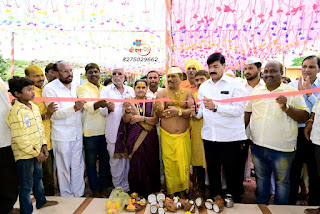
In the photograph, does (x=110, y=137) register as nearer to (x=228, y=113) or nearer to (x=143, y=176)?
(x=143, y=176)

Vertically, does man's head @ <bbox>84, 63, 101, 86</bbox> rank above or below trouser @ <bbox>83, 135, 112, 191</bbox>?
above

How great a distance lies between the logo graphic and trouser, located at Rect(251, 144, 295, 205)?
9.08 m

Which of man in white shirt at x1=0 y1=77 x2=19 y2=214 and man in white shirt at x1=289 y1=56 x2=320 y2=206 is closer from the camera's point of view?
man in white shirt at x1=0 y1=77 x2=19 y2=214

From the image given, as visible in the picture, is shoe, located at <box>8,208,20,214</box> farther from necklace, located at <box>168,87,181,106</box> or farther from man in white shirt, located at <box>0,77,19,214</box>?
necklace, located at <box>168,87,181,106</box>

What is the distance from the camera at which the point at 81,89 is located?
11.3 feet

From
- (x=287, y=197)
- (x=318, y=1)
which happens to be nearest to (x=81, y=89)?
(x=287, y=197)

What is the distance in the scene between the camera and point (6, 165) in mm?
2549

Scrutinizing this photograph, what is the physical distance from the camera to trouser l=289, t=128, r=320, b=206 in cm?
287

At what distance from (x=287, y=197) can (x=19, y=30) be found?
10586 mm

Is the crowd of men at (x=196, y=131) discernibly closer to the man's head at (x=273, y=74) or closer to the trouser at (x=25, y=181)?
the man's head at (x=273, y=74)

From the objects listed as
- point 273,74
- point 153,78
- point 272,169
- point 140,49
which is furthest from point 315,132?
point 140,49

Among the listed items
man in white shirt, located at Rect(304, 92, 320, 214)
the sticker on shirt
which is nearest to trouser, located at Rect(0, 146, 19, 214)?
the sticker on shirt

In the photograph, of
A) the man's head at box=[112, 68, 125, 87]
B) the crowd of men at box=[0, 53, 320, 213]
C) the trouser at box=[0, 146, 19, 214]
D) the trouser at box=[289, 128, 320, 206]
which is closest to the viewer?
the trouser at box=[0, 146, 19, 214]

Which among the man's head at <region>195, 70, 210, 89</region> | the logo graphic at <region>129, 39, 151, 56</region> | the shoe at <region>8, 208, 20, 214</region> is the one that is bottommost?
the shoe at <region>8, 208, 20, 214</region>
